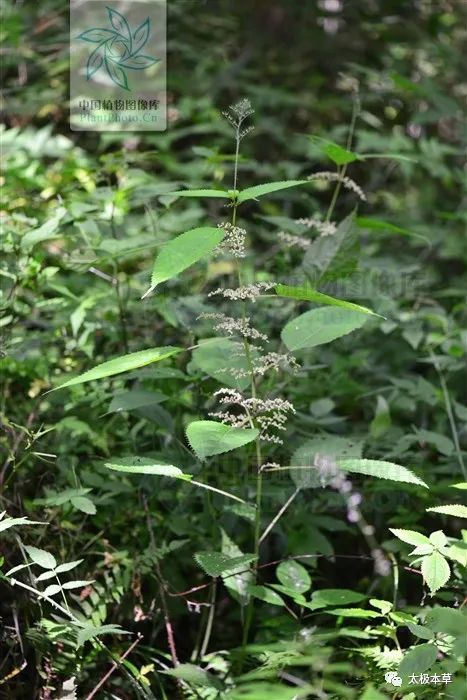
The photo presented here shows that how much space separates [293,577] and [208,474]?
0.35 metres

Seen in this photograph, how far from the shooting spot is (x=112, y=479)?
65.6 inches

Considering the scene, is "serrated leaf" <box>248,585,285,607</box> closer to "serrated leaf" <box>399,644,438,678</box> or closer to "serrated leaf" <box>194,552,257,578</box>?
"serrated leaf" <box>194,552,257,578</box>

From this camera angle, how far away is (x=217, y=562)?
4.10ft

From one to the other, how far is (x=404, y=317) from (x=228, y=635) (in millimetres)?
977

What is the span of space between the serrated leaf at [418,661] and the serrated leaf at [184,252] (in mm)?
609

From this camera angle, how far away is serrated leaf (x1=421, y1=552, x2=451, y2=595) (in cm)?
117

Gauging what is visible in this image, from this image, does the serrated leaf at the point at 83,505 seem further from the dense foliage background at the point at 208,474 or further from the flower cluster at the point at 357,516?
the flower cluster at the point at 357,516

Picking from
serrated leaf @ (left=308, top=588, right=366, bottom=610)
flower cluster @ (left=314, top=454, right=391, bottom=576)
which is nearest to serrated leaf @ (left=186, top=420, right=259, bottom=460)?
serrated leaf @ (left=308, top=588, right=366, bottom=610)

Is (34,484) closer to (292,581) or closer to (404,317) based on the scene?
(292,581)

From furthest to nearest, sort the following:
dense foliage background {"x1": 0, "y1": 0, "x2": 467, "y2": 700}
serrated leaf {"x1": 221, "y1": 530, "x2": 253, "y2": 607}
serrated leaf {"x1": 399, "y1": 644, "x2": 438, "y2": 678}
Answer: serrated leaf {"x1": 221, "y1": 530, "x2": 253, "y2": 607} < dense foliage background {"x1": 0, "y1": 0, "x2": 467, "y2": 700} < serrated leaf {"x1": 399, "y1": 644, "x2": 438, "y2": 678}

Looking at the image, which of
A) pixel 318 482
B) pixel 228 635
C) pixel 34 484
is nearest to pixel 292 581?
pixel 318 482

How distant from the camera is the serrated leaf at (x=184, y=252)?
1.08 meters

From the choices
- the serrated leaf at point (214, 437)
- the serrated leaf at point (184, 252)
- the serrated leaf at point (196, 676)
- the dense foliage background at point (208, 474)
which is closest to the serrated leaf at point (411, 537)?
the dense foliage background at point (208, 474)

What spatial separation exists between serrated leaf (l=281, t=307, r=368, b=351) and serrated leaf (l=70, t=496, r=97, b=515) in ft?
1.42
